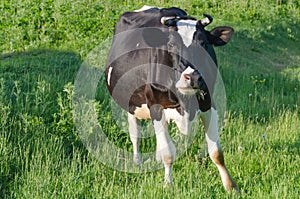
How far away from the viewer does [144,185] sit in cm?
466

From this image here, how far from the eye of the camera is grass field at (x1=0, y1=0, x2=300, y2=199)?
4.72 metres

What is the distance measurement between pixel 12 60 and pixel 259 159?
16.8 feet

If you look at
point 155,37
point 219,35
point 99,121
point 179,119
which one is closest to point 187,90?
point 179,119

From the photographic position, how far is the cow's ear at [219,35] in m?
5.26

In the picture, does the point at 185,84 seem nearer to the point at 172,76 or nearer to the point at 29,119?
the point at 172,76

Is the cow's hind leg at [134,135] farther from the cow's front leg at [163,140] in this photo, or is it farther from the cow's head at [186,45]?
the cow's head at [186,45]

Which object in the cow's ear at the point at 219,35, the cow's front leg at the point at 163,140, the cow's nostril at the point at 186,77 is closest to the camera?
the cow's nostril at the point at 186,77

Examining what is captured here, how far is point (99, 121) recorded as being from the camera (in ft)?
20.1

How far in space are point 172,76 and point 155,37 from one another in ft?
1.46

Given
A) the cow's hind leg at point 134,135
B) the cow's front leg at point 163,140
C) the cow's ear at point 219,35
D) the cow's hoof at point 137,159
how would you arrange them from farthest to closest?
the cow's hind leg at point 134,135 → the cow's hoof at point 137,159 → the cow's ear at point 219,35 → the cow's front leg at point 163,140

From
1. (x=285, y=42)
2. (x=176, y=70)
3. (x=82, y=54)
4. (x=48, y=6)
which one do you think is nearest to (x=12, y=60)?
(x=82, y=54)

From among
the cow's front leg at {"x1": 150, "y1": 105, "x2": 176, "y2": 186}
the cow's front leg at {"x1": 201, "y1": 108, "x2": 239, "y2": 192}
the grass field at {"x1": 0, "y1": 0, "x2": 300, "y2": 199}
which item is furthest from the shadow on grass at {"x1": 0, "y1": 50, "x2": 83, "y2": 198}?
the cow's front leg at {"x1": 201, "y1": 108, "x2": 239, "y2": 192}

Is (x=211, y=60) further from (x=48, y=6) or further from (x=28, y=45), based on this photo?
(x=48, y=6)

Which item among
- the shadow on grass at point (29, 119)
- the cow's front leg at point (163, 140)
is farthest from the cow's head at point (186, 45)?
the shadow on grass at point (29, 119)
